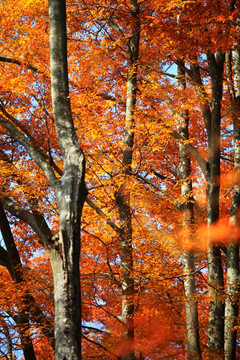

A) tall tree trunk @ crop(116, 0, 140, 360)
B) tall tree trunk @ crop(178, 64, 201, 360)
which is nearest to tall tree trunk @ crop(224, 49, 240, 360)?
tall tree trunk @ crop(178, 64, 201, 360)

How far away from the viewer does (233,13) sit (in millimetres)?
8734

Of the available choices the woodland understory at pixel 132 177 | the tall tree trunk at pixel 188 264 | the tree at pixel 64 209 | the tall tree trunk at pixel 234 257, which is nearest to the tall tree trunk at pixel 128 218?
the woodland understory at pixel 132 177

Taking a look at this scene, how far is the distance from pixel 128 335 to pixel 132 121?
531 centimetres

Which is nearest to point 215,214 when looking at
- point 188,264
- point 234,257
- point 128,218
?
point 234,257

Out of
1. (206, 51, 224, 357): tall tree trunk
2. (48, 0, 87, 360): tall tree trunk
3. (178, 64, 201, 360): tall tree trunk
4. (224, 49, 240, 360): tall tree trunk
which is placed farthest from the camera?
(178, 64, 201, 360): tall tree trunk

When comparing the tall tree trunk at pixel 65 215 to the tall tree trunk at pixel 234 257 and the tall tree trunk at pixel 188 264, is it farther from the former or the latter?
the tall tree trunk at pixel 234 257

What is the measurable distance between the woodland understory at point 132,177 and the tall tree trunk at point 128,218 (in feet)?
0.09

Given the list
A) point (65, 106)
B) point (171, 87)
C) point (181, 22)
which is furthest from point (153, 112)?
point (65, 106)

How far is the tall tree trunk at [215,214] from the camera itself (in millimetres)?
9398

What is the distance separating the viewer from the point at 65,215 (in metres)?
5.29

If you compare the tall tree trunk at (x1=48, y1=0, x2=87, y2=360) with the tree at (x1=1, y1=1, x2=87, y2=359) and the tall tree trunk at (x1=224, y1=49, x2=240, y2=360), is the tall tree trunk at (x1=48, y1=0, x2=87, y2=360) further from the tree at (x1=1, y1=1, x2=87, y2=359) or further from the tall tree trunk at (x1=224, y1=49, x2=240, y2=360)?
the tall tree trunk at (x1=224, y1=49, x2=240, y2=360)

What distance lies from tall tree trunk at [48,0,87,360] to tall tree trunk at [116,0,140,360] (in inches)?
149

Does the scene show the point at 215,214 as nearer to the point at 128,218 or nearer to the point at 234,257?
the point at 234,257

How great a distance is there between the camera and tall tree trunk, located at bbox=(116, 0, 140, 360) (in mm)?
8969
